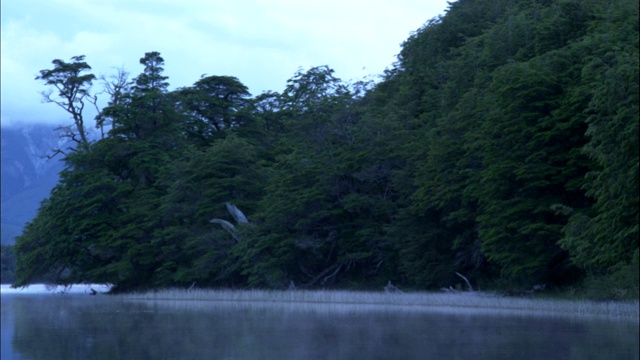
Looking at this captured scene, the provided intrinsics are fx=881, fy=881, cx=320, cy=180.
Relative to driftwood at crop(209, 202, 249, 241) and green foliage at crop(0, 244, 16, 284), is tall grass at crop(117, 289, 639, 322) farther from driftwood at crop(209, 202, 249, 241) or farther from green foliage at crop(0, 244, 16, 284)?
green foliage at crop(0, 244, 16, 284)

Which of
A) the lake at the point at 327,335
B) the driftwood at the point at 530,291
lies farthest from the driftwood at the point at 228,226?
the driftwood at the point at 530,291

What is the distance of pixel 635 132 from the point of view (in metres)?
25.0

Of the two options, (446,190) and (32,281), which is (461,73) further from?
(32,281)

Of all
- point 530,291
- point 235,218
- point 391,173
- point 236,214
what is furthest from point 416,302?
point 235,218

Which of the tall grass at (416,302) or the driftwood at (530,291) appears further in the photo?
the driftwood at (530,291)

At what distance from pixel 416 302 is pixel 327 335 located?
1349cm

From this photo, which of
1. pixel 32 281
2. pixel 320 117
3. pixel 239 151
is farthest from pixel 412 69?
pixel 32 281

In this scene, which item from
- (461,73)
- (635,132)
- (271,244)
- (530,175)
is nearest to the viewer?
(635,132)

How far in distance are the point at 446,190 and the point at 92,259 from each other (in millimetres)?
25953

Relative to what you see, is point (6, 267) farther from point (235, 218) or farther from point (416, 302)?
point (416, 302)

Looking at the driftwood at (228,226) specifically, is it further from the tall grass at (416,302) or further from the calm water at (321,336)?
the calm water at (321,336)

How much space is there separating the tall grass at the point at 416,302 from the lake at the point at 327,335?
0.74 meters

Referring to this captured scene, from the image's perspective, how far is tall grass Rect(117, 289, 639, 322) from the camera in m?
27.3

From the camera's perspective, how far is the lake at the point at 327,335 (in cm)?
1741
